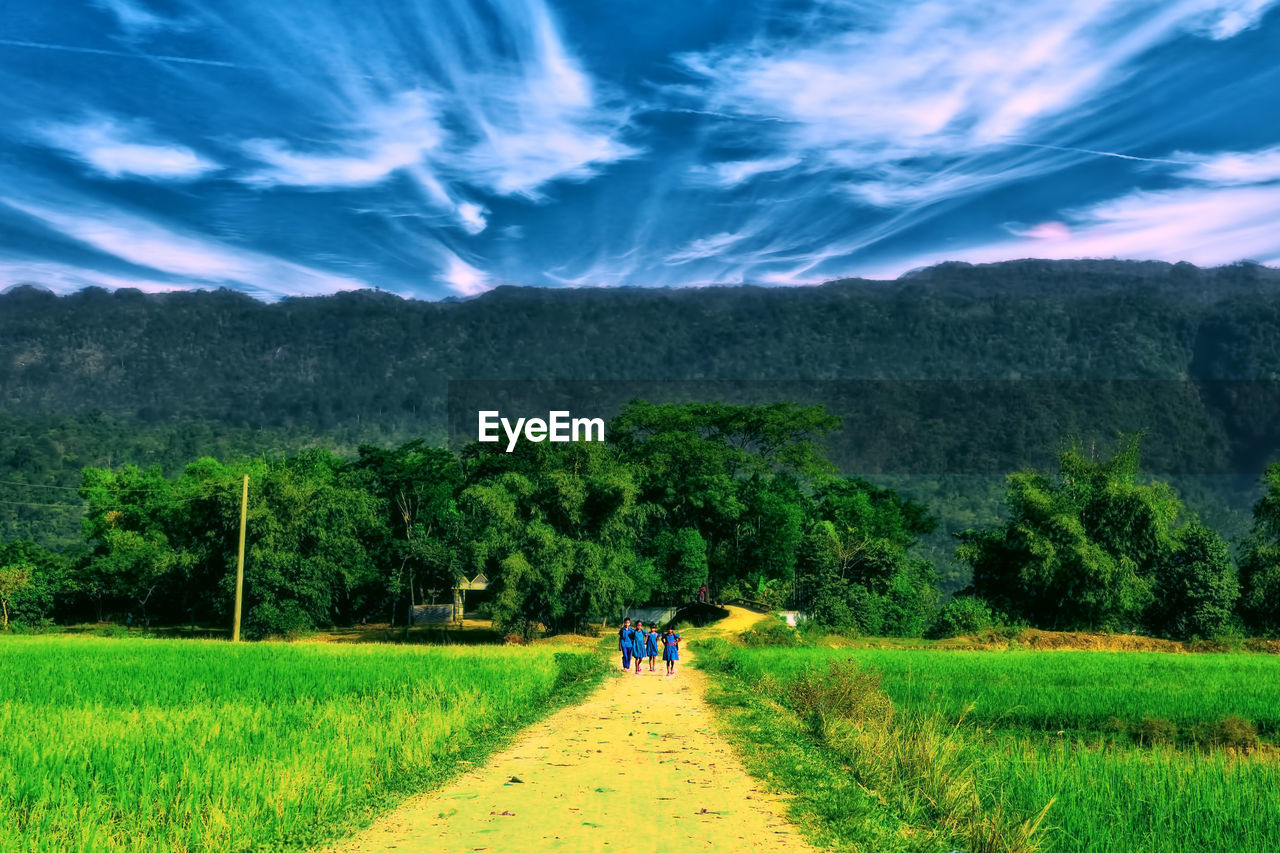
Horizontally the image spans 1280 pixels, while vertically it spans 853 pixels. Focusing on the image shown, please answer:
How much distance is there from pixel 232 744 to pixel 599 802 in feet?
15.6

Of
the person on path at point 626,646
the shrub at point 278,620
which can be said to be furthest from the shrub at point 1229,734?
the shrub at point 278,620

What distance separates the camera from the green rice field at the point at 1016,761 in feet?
30.5

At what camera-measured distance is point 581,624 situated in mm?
47188

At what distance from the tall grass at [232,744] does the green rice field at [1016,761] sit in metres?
4.39

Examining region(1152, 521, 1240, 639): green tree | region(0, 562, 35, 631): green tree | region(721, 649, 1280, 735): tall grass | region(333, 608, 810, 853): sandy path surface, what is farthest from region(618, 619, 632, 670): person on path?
region(0, 562, 35, 631): green tree

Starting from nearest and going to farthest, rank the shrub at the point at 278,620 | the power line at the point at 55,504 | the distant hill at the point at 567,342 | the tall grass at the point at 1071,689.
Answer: the tall grass at the point at 1071,689 < the shrub at the point at 278,620 < the power line at the point at 55,504 < the distant hill at the point at 567,342

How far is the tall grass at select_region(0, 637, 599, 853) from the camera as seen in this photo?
349 inches

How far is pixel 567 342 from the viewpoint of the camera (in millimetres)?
175750

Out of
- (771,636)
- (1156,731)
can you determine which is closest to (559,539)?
(771,636)

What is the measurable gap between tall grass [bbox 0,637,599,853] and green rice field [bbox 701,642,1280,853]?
4.39 metres

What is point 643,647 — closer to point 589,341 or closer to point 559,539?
point 559,539

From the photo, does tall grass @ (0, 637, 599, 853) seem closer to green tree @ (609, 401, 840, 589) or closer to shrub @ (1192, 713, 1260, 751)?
shrub @ (1192, 713, 1260, 751)

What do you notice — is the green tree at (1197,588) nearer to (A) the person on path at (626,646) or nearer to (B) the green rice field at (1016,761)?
(B) the green rice field at (1016,761)

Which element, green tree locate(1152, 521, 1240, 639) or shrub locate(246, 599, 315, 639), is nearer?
shrub locate(246, 599, 315, 639)
